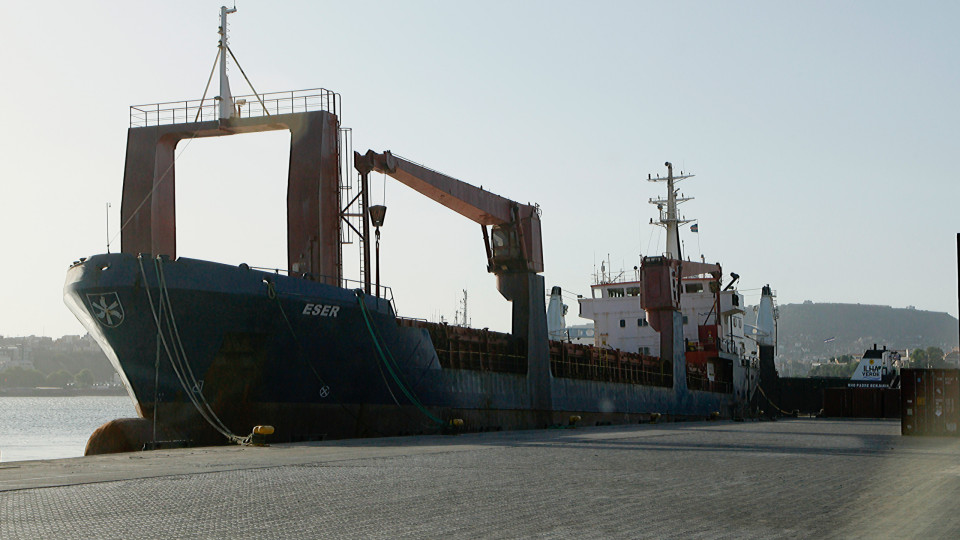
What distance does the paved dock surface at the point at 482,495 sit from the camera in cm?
655

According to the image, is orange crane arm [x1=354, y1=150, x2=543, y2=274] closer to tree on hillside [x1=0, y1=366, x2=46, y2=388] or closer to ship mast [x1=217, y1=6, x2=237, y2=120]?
ship mast [x1=217, y1=6, x2=237, y2=120]

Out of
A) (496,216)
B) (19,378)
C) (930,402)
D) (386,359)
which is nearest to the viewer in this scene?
(386,359)

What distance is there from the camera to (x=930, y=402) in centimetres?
2352

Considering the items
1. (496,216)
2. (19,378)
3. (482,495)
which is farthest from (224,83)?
(19,378)

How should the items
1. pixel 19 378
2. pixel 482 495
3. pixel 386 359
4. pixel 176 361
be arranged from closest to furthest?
pixel 482 495
pixel 176 361
pixel 386 359
pixel 19 378

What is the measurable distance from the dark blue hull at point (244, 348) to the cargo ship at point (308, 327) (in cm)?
3

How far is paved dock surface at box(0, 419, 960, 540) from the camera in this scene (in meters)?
6.55

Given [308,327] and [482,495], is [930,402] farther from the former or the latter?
[482,495]

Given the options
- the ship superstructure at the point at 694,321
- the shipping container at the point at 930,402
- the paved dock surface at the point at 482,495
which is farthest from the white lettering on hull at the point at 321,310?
the ship superstructure at the point at 694,321

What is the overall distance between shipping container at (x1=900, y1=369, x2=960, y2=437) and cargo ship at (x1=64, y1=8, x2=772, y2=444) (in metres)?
10.1

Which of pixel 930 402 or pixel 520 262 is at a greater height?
pixel 520 262

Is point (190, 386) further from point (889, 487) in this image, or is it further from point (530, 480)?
point (889, 487)

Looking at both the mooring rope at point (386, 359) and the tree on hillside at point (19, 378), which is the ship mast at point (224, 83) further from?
the tree on hillside at point (19, 378)

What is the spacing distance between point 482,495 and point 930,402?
60.7ft
